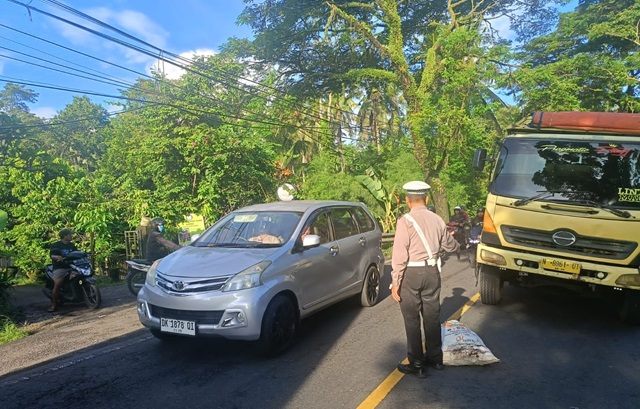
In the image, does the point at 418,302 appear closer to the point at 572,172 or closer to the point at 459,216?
the point at 572,172

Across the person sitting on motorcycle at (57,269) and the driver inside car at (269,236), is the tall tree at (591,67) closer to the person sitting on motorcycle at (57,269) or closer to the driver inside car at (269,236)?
the driver inside car at (269,236)

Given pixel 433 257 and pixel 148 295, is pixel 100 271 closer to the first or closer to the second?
pixel 148 295

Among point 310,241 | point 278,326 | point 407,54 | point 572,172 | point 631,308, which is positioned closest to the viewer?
point 278,326

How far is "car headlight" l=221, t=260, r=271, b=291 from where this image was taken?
467cm

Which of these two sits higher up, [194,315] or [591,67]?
[591,67]

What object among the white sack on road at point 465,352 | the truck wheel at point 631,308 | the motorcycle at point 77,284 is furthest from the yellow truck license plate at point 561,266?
the motorcycle at point 77,284

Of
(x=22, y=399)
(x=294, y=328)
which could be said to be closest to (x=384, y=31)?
(x=294, y=328)

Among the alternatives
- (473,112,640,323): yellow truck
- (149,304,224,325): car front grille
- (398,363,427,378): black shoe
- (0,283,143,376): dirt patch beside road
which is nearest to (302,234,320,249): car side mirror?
(149,304,224,325): car front grille

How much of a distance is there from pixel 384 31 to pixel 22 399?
21.2 m

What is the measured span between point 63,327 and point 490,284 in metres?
6.30

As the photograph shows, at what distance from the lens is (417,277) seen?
14.0ft

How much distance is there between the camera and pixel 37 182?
13.0 m

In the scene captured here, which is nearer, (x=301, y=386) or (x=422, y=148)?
(x=301, y=386)

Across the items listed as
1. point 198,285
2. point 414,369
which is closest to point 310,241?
point 198,285
